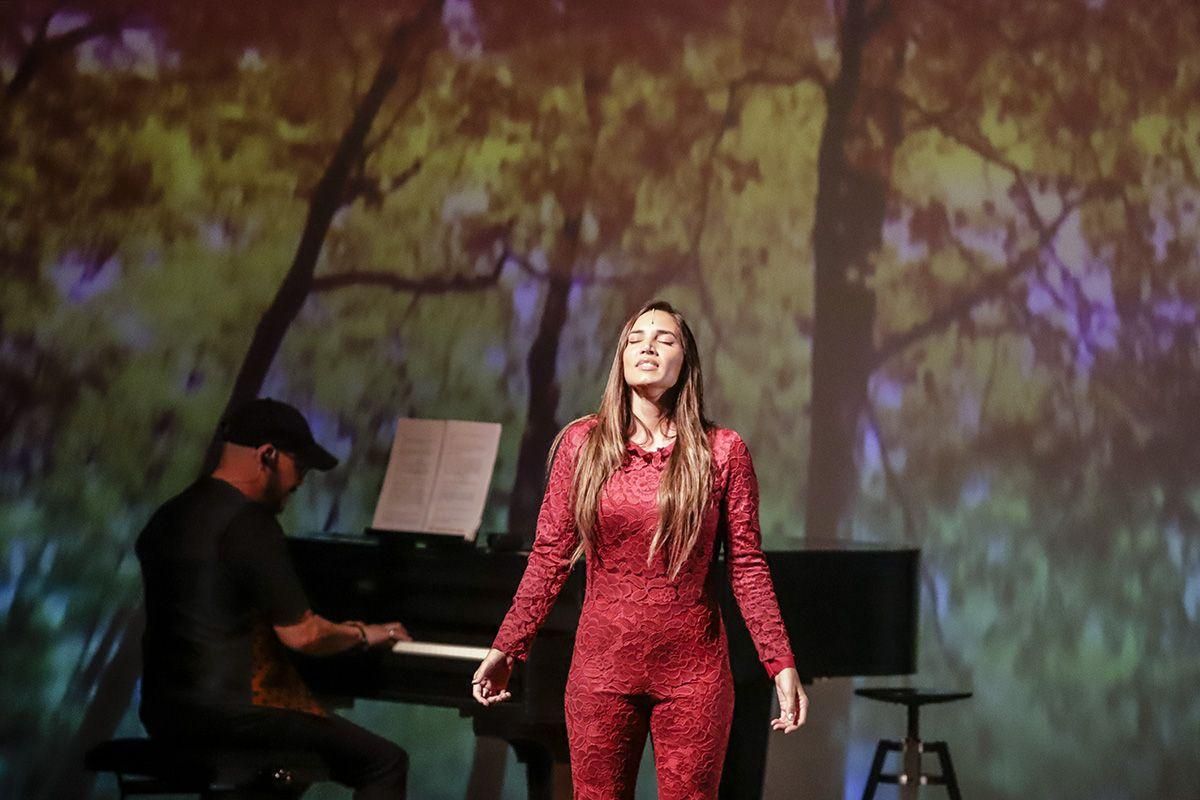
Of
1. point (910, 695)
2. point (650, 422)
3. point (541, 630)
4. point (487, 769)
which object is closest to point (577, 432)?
point (650, 422)

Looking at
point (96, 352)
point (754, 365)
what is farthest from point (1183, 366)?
point (96, 352)

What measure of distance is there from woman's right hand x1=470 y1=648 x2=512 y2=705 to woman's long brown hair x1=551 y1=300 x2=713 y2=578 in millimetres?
252

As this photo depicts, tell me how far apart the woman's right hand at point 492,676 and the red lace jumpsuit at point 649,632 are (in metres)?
0.02

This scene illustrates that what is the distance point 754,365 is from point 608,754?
285 centimetres

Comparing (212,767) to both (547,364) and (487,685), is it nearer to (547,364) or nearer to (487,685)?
(487,685)

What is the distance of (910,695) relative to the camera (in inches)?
196

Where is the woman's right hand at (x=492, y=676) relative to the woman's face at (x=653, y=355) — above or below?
below

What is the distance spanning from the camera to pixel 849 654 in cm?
429

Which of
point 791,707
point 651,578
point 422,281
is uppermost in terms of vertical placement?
point 422,281

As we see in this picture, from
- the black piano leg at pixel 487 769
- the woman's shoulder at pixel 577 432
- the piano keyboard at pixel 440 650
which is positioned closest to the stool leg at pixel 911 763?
the piano keyboard at pixel 440 650

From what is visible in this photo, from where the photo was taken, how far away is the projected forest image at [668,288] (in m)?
5.73

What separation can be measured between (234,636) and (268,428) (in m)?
0.55

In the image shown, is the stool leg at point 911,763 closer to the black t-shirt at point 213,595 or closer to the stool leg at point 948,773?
the stool leg at point 948,773

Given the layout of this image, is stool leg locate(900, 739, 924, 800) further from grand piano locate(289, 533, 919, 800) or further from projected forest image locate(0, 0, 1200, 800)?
projected forest image locate(0, 0, 1200, 800)
